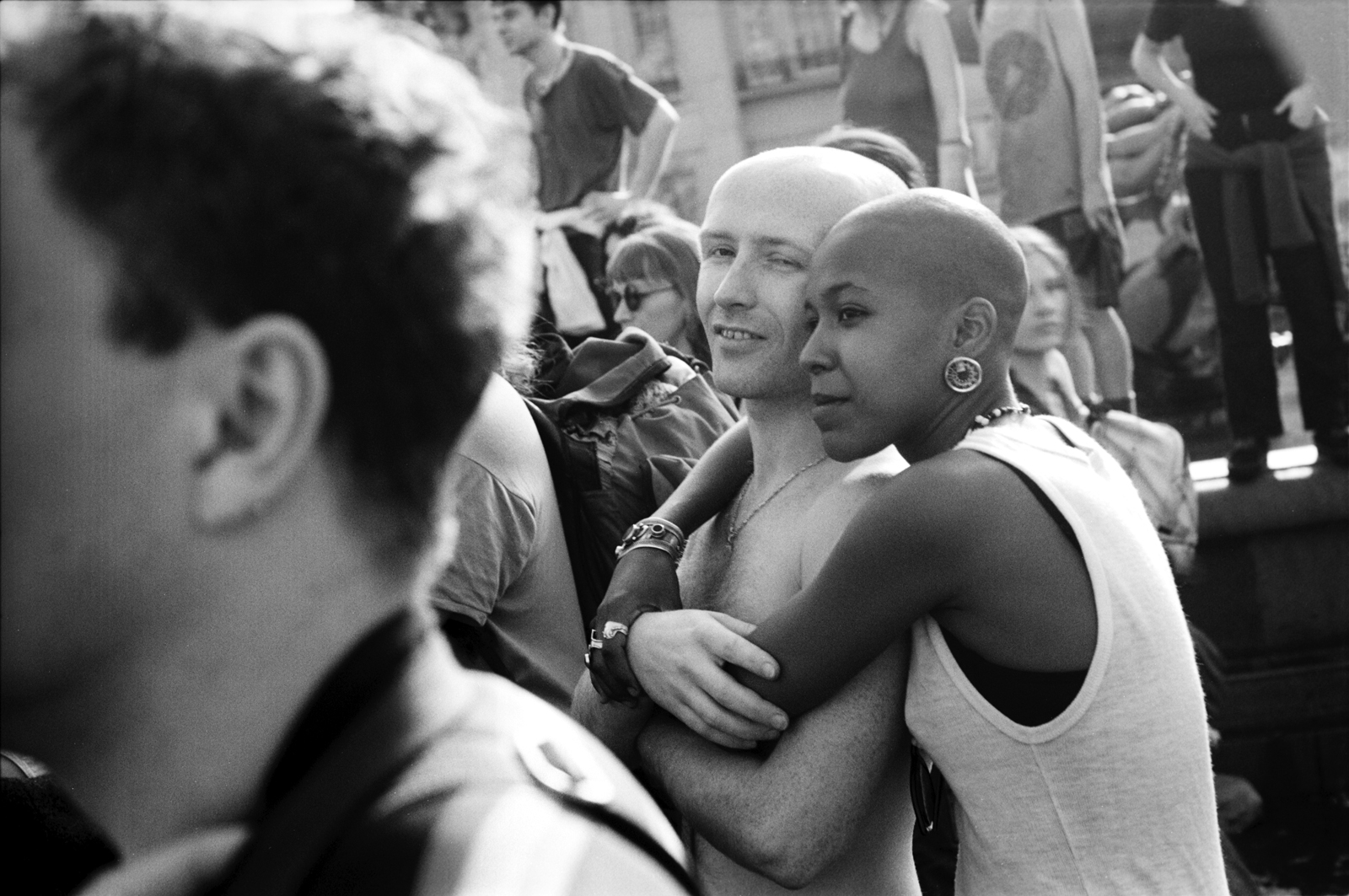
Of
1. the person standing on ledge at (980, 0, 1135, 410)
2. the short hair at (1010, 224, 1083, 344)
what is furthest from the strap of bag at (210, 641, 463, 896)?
the person standing on ledge at (980, 0, 1135, 410)

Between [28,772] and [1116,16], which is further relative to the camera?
[1116,16]

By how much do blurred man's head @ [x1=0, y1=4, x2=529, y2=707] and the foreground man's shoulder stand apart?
0.13m

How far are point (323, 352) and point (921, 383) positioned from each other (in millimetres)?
1232

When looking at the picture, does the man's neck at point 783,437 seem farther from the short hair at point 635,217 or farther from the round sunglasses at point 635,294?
the short hair at point 635,217

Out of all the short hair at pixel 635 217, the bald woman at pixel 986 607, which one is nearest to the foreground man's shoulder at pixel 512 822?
the bald woman at pixel 986 607

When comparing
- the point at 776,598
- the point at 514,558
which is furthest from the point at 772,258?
the point at 514,558

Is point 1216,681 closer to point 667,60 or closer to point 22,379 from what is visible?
point 22,379

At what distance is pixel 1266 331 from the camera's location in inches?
299

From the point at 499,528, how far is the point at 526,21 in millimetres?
5056

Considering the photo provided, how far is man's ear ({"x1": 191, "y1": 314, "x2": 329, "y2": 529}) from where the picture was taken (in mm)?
817

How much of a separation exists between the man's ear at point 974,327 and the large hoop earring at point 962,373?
13 mm

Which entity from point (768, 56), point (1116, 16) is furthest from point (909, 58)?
point (768, 56)

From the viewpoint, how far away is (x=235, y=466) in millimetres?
828

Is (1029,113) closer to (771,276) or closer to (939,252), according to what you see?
(771,276)
